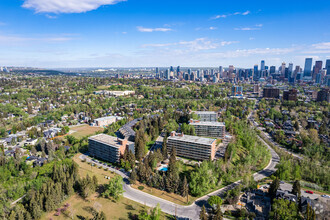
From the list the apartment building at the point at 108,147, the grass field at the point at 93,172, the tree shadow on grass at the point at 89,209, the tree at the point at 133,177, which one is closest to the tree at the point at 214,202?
the tree at the point at 133,177

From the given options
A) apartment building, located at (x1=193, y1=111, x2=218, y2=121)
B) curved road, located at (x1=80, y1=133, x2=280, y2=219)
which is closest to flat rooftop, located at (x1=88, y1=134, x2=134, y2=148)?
curved road, located at (x1=80, y1=133, x2=280, y2=219)

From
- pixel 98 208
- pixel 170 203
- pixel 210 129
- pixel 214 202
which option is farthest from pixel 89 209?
pixel 210 129

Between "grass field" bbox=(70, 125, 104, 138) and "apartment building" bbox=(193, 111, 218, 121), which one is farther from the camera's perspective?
"apartment building" bbox=(193, 111, 218, 121)

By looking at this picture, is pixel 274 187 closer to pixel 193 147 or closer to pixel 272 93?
pixel 193 147

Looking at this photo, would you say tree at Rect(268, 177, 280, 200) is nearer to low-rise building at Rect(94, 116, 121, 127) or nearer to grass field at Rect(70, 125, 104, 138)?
grass field at Rect(70, 125, 104, 138)

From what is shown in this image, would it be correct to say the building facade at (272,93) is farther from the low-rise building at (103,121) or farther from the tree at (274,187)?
the tree at (274,187)
